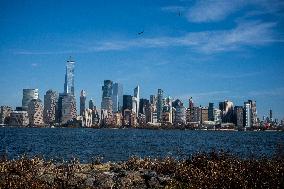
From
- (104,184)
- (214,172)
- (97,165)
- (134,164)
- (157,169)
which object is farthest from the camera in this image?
(97,165)

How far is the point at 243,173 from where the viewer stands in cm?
1564

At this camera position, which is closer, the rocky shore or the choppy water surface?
the rocky shore

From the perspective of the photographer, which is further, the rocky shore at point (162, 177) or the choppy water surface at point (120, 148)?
the choppy water surface at point (120, 148)

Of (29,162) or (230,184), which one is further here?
(29,162)

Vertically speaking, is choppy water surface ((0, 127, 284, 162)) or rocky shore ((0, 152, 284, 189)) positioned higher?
rocky shore ((0, 152, 284, 189))

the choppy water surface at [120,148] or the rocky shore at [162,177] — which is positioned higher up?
the rocky shore at [162,177]

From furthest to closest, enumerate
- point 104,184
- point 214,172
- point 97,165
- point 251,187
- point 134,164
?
point 97,165 < point 134,164 < point 214,172 < point 104,184 < point 251,187

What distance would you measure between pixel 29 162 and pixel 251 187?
37.7 feet

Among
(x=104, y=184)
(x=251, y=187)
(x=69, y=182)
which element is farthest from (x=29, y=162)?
(x=251, y=187)

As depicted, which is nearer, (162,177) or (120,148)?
(162,177)

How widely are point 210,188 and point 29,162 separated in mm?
10078

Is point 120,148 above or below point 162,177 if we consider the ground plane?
below

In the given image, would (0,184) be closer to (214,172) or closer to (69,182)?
(69,182)

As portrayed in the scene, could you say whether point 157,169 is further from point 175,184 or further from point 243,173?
point 243,173
